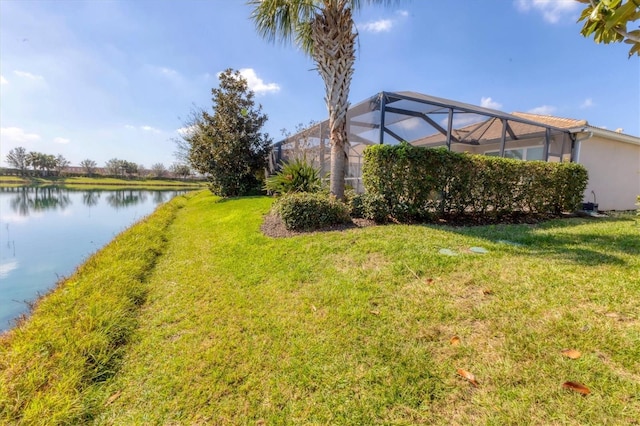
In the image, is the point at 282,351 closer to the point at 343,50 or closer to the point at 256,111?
the point at 343,50

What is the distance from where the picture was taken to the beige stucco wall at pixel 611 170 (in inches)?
411

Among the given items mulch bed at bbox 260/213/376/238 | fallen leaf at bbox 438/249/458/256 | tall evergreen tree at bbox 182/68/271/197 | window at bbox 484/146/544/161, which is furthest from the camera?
tall evergreen tree at bbox 182/68/271/197

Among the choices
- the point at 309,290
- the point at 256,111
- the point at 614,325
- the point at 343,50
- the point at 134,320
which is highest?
the point at 256,111

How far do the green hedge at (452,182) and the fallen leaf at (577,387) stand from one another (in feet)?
15.1

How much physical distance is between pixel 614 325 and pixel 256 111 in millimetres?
17623

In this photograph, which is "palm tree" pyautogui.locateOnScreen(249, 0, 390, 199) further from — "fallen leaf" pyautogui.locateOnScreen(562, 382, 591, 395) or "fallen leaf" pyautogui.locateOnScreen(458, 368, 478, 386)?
"fallen leaf" pyautogui.locateOnScreen(562, 382, 591, 395)

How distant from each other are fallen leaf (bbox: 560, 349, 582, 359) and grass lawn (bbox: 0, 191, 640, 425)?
0.10 ft

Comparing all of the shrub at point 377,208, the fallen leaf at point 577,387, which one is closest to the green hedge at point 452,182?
the shrub at point 377,208

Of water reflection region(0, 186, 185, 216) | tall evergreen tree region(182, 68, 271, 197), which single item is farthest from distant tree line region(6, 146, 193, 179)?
tall evergreen tree region(182, 68, 271, 197)

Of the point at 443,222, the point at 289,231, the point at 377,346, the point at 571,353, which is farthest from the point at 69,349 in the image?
the point at 443,222

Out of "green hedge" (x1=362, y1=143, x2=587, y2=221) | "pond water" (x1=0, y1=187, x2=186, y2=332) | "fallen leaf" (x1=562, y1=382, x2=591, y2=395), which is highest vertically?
"green hedge" (x1=362, y1=143, x2=587, y2=221)

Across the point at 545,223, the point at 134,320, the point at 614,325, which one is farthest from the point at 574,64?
the point at 134,320

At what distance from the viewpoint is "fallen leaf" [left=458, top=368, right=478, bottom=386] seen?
1.96 meters

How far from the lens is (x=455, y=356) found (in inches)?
87.4
